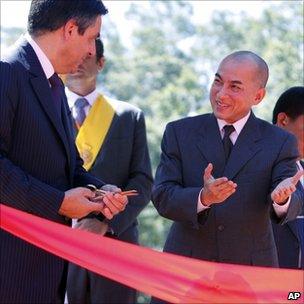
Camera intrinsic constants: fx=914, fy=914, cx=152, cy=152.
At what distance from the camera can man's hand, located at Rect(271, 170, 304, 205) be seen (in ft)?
15.3

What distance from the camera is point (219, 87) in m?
5.27

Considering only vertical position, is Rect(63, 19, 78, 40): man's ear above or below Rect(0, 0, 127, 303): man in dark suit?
above

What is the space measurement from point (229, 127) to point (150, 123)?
17996 millimetres

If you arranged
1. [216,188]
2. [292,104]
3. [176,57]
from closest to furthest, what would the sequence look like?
[216,188]
[292,104]
[176,57]

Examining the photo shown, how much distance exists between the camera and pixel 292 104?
6289 millimetres

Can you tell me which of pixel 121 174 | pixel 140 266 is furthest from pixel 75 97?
pixel 140 266

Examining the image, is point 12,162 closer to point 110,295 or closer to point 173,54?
point 110,295

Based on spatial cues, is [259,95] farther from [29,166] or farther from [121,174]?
[29,166]

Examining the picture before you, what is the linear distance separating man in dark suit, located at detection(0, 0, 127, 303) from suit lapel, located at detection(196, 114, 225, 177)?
34.6 inches

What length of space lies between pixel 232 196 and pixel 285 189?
1.48ft

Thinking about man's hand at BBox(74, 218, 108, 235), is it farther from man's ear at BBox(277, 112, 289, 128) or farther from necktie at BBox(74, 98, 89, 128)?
man's ear at BBox(277, 112, 289, 128)

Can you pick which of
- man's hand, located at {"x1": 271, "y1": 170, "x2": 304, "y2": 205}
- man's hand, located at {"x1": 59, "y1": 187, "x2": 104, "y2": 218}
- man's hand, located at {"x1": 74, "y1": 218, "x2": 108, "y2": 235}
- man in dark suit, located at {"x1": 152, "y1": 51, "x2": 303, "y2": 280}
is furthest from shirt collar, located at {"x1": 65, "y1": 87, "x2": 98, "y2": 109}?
man's hand, located at {"x1": 59, "y1": 187, "x2": 104, "y2": 218}

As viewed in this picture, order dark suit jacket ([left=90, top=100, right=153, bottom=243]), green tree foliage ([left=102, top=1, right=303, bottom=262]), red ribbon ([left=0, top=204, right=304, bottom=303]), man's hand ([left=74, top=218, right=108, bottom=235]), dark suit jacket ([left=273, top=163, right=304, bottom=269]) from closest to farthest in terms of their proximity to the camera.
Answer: red ribbon ([left=0, top=204, right=304, bottom=303]), man's hand ([left=74, top=218, right=108, bottom=235]), dark suit jacket ([left=273, top=163, right=304, bottom=269]), dark suit jacket ([left=90, top=100, right=153, bottom=243]), green tree foliage ([left=102, top=1, right=303, bottom=262])

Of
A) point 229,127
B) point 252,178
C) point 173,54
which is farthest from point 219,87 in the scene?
point 173,54
